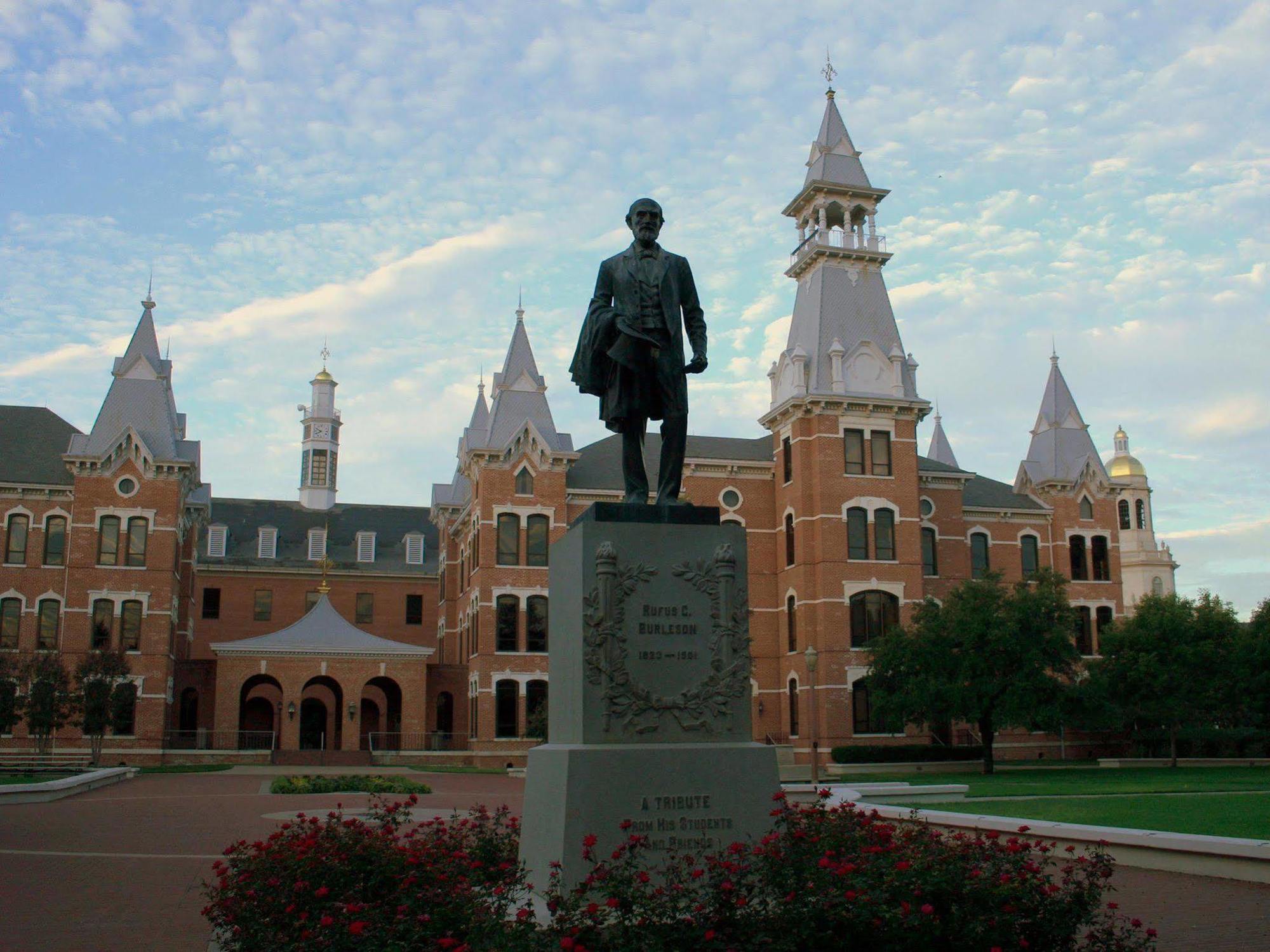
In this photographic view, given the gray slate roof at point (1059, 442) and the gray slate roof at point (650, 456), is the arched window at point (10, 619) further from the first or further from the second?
the gray slate roof at point (1059, 442)

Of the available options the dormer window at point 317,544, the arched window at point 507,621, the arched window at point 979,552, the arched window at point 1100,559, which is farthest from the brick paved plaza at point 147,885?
the dormer window at point 317,544

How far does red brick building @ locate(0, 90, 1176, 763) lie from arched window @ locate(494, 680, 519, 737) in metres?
0.08

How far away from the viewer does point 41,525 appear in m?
49.9

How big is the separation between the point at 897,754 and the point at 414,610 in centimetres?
3661

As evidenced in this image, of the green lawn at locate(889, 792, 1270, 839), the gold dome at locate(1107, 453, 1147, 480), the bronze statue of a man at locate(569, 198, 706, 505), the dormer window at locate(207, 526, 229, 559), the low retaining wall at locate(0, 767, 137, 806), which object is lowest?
the low retaining wall at locate(0, 767, 137, 806)

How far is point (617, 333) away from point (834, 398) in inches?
1602

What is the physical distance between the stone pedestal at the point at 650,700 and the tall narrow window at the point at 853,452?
4130 cm

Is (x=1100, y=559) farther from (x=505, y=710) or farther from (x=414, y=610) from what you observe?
(x=414, y=610)

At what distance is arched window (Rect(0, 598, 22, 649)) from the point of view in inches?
1941

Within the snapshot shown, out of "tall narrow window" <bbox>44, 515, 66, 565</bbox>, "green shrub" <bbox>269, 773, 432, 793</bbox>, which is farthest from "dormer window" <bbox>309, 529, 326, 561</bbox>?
"green shrub" <bbox>269, 773, 432, 793</bbox>

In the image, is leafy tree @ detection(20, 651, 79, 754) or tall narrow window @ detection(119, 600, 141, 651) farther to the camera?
tall narrow window @ detection(119, 600, 141, 651)

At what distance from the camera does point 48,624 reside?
163ft

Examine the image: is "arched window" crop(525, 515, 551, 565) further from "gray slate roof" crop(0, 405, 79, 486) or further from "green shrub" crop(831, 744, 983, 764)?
"gray slate roof" crop(0, 405, 79, 486)

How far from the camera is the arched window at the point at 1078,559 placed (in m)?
56.1
